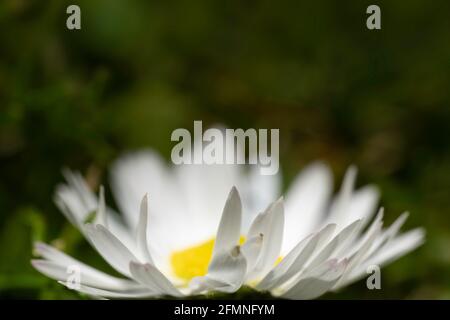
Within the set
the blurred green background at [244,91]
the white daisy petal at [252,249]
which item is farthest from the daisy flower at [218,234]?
the blurred green background at [244,91]

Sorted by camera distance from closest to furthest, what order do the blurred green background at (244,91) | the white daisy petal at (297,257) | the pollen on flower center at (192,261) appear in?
the white daisy petal at (297,257), the pollen on flower center at (192,261), the blurred green background at (244,91)

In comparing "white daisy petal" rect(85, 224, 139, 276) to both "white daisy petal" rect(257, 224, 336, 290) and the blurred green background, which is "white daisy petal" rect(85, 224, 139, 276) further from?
the blurred green background

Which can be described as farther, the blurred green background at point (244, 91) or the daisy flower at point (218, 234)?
the blurred green background at point (244, 91)

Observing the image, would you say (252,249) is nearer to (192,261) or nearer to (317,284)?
(317,284)

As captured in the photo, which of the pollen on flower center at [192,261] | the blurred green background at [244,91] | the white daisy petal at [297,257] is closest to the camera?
the white daisy petal at [297,257]

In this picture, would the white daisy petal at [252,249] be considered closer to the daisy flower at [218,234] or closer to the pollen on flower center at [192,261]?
the daisy flower at [218,234]

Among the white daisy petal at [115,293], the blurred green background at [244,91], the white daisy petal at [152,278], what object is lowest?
the white daisy petal at [115,293]
